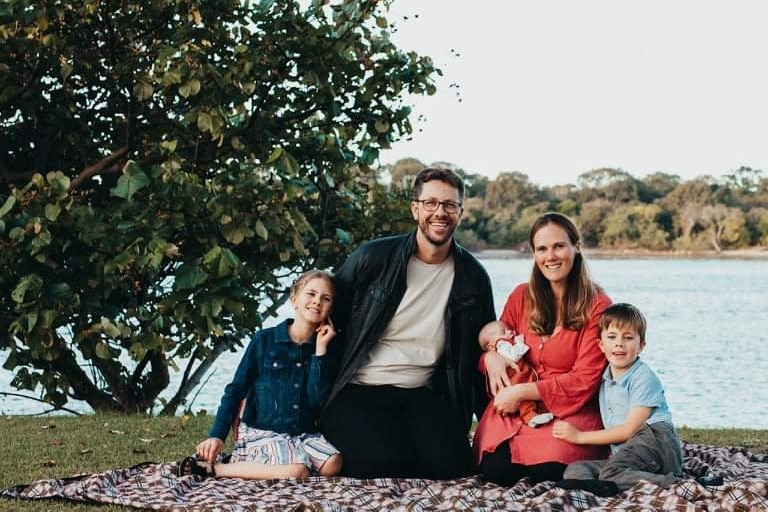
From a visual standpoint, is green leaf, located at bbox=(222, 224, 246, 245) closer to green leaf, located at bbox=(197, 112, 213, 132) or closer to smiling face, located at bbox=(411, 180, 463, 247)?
green leaf, located at bbox=(197, 112, 213, 132)

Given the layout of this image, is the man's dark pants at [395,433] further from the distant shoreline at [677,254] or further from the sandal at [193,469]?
the distant shoreline at [677,254]

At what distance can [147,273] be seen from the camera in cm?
621

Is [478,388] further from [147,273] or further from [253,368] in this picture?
[147,273]

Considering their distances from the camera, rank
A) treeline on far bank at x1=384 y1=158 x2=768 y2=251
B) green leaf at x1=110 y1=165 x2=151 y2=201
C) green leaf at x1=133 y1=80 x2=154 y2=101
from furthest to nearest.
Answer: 1. treeline on far bank at x1=384 y1=158 x2=768 y2=251
2. green leaf at x1=133 y1=80 x2=154 y2=101
3. green leaf at x1=110 y1=165 x2=151 y2=201

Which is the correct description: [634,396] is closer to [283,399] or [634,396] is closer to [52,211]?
[283,399]

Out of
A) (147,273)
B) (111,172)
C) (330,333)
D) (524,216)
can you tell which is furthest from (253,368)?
(524,216)

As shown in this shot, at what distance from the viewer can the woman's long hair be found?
413 centimetres

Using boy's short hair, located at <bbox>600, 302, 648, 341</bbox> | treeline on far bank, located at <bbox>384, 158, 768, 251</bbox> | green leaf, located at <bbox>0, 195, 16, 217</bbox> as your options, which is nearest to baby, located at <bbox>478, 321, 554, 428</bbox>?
boy's short hair, located at <bbox>600, 302, 648, 341</bbox>

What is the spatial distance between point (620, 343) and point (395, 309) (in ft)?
3.18

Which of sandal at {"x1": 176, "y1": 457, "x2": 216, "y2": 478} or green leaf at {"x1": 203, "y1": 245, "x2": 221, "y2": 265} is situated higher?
green leaf at {"x1": 203, "y1": 245, "x2": 221, "y2": 265}

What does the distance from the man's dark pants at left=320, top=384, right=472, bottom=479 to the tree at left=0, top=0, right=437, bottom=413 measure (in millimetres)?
1443

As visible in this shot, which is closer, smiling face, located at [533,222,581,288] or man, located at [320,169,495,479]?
smiling face, located at [533,222,581,288]

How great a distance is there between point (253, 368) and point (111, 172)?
2864 millimetres

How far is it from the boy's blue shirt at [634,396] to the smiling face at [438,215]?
0.90 meters
